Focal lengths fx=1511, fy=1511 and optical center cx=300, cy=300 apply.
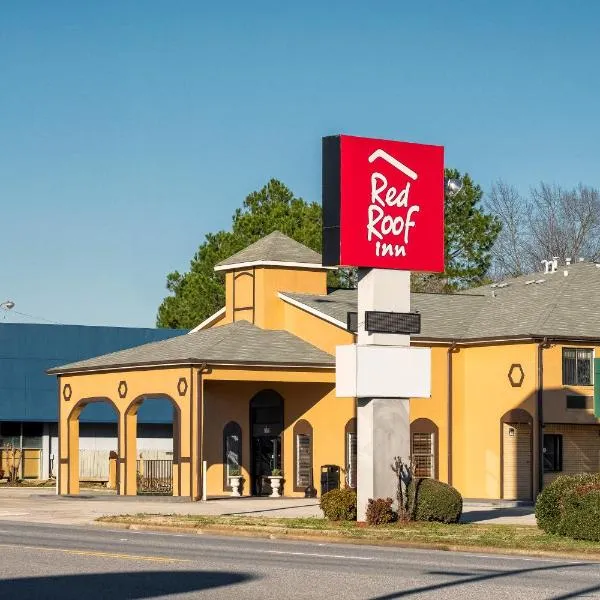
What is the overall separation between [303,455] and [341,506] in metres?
16.8

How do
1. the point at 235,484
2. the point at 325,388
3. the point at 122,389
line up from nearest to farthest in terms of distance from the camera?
the point at 122,389
the point at 325,388
the point at 235,484

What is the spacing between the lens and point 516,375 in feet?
158

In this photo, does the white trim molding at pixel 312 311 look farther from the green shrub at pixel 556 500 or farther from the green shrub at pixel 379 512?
the green shrub at pixel 556 500

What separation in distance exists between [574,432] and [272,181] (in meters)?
39.6

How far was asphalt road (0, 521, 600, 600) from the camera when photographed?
719 inches

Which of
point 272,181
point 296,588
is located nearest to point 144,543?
point 296,588

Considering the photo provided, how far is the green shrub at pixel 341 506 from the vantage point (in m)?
34.9

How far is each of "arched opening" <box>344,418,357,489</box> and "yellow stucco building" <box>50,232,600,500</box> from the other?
0.05 m

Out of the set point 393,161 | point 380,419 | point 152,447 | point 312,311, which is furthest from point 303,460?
point 152,447

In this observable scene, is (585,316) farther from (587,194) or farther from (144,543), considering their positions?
(587,194)

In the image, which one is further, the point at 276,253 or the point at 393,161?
the point at 276,253

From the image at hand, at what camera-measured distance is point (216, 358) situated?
4750 cm

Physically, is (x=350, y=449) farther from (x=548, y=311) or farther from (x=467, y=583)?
(x=467, y=583)

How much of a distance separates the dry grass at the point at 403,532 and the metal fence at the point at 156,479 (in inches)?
616
